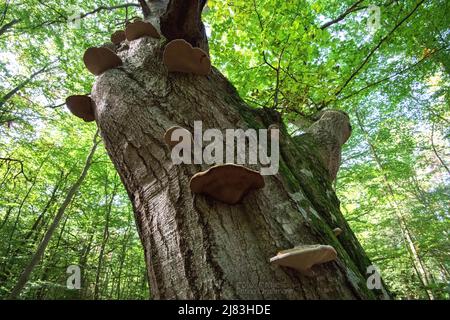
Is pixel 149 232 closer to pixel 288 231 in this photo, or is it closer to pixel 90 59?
pixel 288 231

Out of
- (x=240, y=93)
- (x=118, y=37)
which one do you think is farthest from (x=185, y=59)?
(x=240, y=93)

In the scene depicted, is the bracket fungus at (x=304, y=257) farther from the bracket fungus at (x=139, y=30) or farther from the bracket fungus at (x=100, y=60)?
the bracket fungus at (x=139, y=30)

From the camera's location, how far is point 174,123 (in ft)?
6.41

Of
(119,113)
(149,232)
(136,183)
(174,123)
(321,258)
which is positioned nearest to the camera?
(321,258)

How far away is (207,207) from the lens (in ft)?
4.78

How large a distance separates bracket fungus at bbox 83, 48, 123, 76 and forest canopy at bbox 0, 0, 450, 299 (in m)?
1.76

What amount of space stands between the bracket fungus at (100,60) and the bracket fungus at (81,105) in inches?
12.7

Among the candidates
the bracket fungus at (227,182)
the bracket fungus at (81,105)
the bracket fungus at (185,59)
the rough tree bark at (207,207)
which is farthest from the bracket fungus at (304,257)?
the bracket fungus at (81,105)

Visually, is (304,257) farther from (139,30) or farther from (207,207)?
(139,30)

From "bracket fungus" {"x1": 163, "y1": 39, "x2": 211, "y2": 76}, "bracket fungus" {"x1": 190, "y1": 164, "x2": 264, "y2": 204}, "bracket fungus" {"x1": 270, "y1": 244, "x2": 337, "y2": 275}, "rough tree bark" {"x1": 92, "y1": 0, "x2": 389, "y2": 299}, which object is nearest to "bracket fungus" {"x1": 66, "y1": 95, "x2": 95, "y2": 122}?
"rough tree bark" {"x1": 92, "y1": 0, "x2": 389, "y2": 299}

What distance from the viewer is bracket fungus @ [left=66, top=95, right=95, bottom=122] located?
2.49 meters

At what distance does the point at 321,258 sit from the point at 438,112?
738 inches

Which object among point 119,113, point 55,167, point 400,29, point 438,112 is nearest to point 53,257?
point 55,167

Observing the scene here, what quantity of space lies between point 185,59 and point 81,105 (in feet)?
3.65
